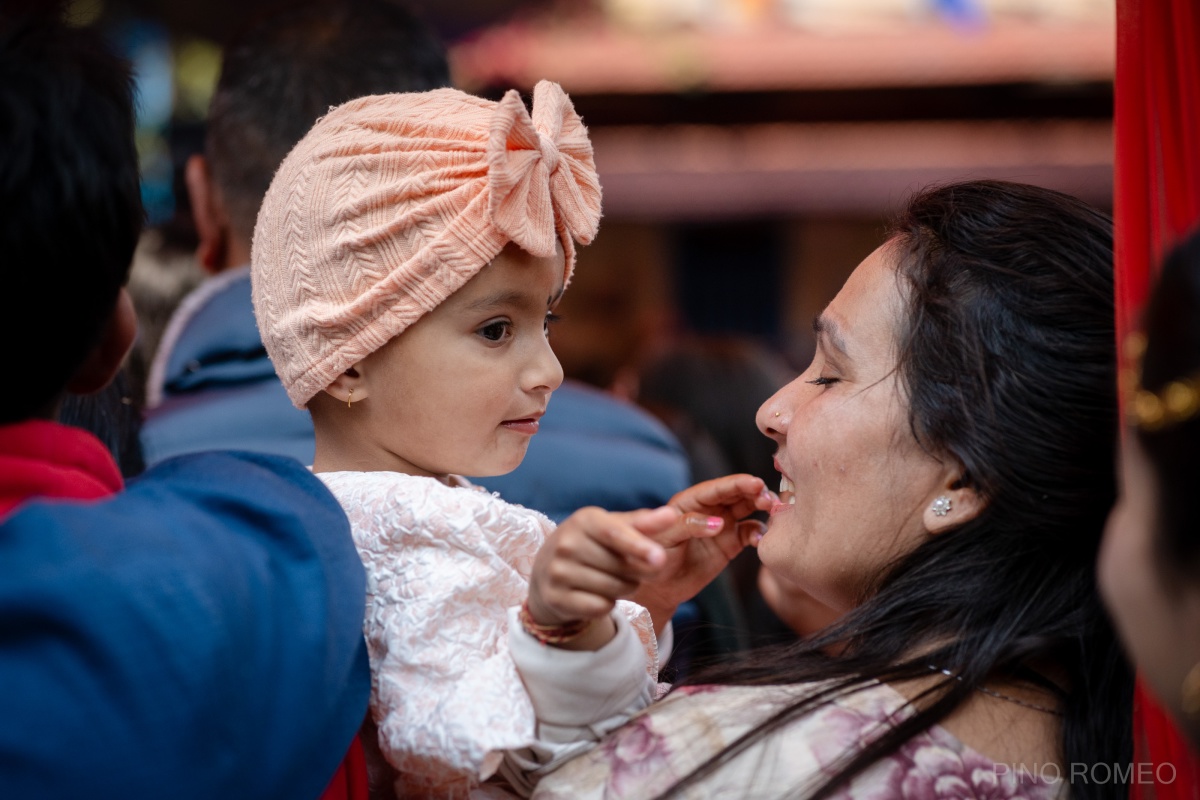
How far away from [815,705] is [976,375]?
46 cm

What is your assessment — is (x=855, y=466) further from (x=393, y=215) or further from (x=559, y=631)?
(x=393, y=215)

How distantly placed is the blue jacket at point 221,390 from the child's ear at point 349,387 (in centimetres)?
52

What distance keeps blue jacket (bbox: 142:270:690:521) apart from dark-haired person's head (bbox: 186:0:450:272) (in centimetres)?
21

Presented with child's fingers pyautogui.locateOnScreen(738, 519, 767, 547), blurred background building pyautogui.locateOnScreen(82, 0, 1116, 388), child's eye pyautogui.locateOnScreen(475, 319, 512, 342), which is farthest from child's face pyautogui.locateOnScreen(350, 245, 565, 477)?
blurred background building pyautogui.locateOnScreen(82, 0, 1116, 388)

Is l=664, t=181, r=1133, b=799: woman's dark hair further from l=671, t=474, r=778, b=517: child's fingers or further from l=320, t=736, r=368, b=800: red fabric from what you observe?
l=320, t=736, r=368, b=800: red fabric

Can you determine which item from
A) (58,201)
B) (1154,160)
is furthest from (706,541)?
(58,201)

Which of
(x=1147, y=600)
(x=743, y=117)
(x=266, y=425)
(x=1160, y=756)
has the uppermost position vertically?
(x=1147, y=600)

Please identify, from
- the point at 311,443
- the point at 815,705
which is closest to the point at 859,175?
the point at 311,443

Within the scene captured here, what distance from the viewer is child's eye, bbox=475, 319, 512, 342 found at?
5.10 feet

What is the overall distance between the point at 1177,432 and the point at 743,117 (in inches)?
321

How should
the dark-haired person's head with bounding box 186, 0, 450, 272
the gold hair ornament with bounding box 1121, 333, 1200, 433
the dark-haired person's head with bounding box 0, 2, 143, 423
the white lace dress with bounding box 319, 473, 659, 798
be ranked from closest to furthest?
1. the gold hair ornament with bounding box 1121, 333, 1200, 433
2. the dark-haired person's head with bounding box 0, 2, 143, 423
3. the white lace dress with bounding box 319, 473, 659, 798
4. the dark-haired person's head with bounding box 186, 0, 450, 272

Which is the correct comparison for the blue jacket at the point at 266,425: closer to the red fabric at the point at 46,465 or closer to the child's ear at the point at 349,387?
the child's ear at the point at 349,387

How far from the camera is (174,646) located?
37.8 inches

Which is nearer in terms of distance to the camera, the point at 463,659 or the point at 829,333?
the point at 463,659
